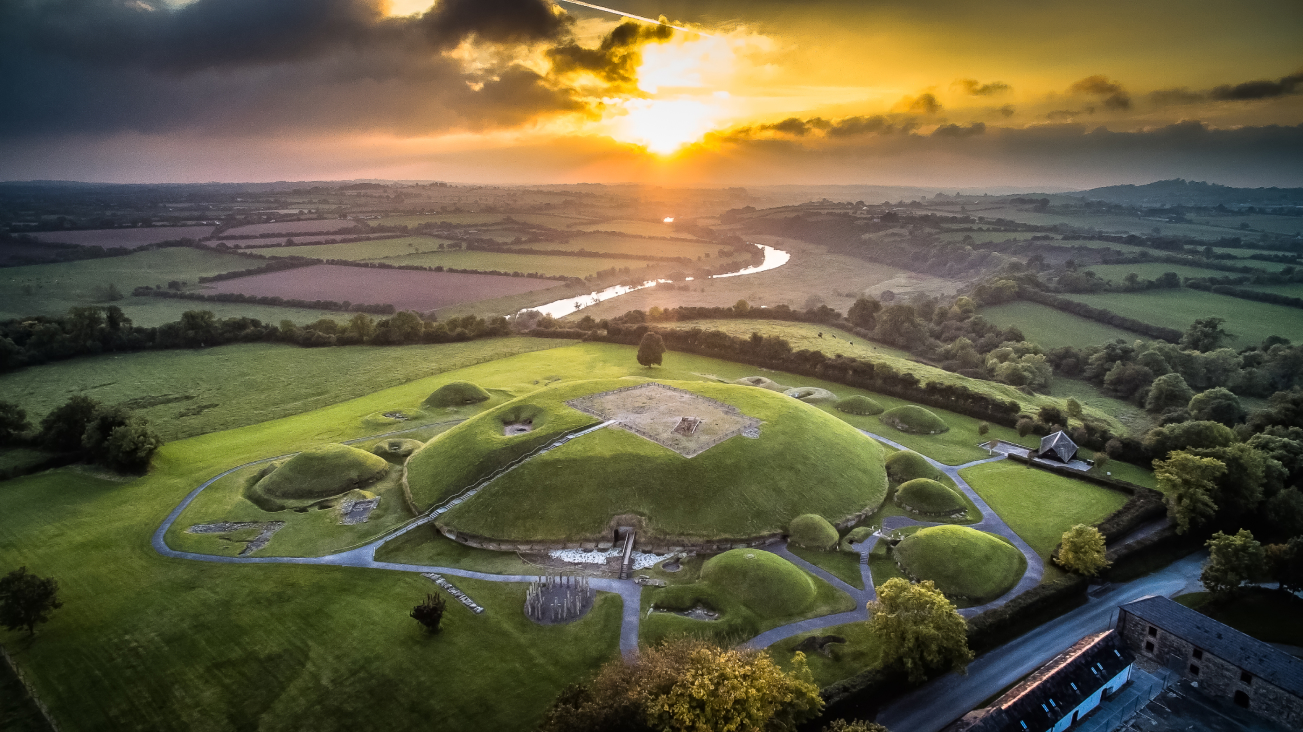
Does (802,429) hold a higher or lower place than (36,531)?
higher

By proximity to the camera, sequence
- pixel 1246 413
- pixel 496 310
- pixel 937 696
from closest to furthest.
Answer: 1. pixel 937 696
2. pixel 1246 413
3. pixel 496 310

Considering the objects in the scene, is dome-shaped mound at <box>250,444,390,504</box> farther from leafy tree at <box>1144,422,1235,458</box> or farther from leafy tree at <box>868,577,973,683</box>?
leafy tree at <box>1144,422,1235,458</box>

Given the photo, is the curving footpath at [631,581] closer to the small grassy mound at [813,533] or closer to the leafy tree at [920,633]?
the small grassy mound at [813,533]

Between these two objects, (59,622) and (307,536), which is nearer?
(59,622)

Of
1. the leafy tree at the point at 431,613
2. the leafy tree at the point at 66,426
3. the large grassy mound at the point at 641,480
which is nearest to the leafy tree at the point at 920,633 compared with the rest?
the large grassy mound at the point at 641,480

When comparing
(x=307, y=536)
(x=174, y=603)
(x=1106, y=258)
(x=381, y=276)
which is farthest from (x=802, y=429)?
(x=1106, y=258)

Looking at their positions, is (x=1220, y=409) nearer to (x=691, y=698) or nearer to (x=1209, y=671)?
(x=1209, y=671)

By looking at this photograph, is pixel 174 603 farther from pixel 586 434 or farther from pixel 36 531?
pixel 586 434

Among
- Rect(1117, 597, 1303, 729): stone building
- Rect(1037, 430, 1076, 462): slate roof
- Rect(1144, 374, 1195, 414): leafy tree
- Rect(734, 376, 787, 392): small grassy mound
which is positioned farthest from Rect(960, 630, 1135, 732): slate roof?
Rect(1144, 374, 1195, 414): leafy tree

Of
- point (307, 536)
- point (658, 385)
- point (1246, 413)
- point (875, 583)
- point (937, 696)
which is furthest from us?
point (1246, 413)
